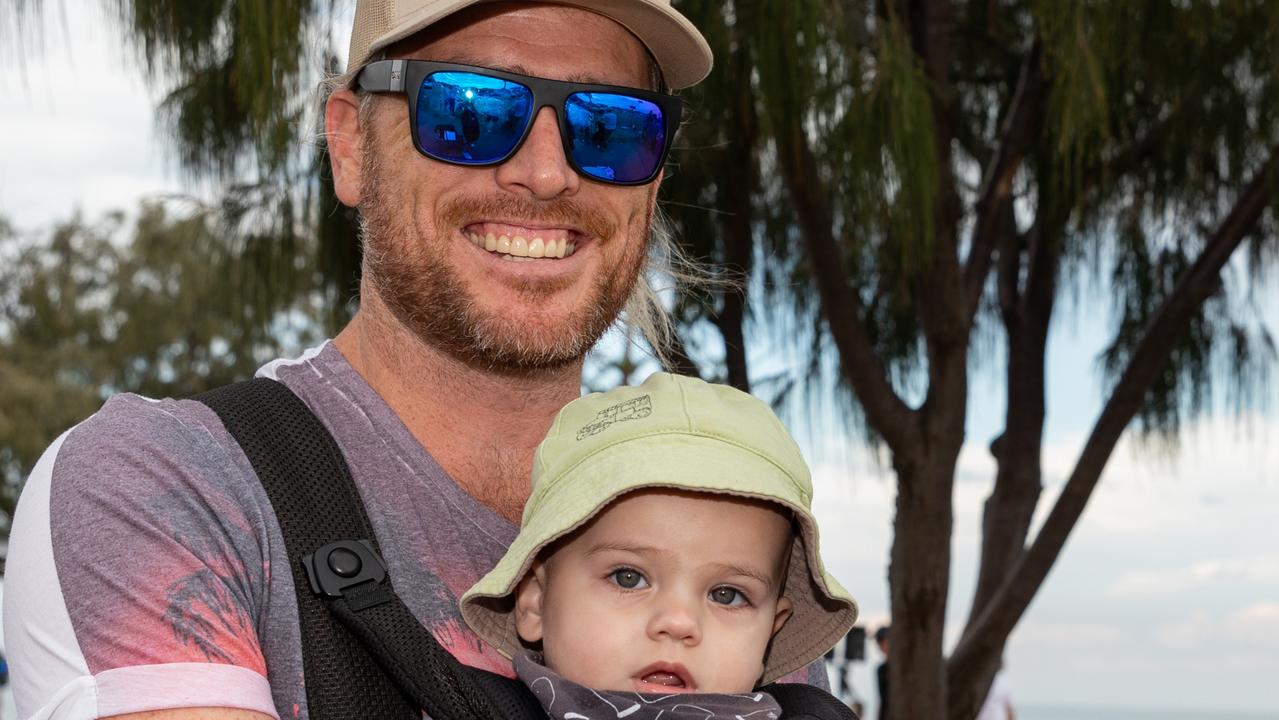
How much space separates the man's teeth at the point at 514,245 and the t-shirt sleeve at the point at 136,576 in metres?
0.52

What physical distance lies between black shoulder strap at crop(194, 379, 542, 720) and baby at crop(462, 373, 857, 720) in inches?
8.9

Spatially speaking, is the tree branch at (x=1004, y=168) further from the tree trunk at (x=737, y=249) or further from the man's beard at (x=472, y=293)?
the man's beard at (x=472, y=293)

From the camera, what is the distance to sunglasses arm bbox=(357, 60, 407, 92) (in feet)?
6.07

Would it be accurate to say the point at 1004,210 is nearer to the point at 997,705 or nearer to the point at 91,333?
the point at 997,705

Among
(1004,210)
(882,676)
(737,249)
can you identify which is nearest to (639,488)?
(737,249)

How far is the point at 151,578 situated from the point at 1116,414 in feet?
14.4

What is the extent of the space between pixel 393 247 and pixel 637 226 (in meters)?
0.33

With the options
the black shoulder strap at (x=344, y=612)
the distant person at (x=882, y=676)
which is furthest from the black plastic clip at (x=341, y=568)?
the distant person at (x=882, y=676)

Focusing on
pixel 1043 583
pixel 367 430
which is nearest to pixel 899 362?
pixel 1043 583

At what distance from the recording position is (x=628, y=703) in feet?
5.23

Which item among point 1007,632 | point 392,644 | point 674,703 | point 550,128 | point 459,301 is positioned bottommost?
point 1007,632

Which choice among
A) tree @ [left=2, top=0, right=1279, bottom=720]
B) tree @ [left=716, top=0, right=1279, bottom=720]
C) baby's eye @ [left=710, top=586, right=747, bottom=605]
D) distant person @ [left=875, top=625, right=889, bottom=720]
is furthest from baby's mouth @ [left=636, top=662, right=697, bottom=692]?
distant person @ [left=875, top=625, right=889, bottom=720]

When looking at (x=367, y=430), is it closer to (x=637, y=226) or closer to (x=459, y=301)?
(x=459, y=301)

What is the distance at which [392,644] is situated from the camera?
1.31 meters
